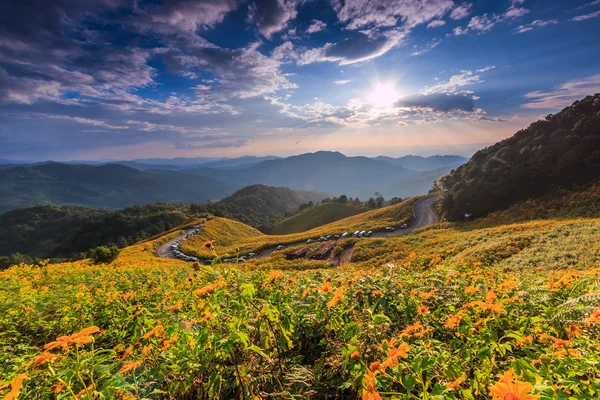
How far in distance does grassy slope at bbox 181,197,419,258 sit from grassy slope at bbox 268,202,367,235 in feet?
71.3

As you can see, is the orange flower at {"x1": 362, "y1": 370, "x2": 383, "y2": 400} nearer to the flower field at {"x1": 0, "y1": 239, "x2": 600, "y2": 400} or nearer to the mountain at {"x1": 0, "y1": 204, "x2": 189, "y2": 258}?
the flower field at {"x1": 0, "y1": 239, "x2": 600, "y2": 400}

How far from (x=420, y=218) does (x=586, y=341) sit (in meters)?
56.6

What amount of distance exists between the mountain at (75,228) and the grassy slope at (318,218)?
4065 cm

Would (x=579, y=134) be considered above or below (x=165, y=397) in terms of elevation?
above

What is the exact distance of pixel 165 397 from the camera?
2.54m

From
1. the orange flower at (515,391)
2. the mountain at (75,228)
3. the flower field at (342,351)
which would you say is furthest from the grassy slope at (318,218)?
the orange flower at (515,391)

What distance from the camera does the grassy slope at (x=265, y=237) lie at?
5256 centimetres

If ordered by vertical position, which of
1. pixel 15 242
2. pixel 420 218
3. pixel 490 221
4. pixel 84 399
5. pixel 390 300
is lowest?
pixel 15 242

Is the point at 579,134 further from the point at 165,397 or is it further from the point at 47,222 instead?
the point at 47,222

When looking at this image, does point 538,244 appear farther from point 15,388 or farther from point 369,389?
point 15,388

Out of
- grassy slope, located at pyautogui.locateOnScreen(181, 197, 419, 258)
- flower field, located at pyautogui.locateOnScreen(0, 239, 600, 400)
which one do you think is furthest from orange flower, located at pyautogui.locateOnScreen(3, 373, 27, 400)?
grassy slope, located at pyautogui.locateOnScreen(181, 197, 419, 258)

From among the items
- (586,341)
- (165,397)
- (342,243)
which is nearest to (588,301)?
(586,341)

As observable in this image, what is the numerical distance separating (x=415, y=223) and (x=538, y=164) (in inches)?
803

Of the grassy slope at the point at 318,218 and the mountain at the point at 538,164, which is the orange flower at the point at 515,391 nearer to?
the mountain at the point at 538,164
